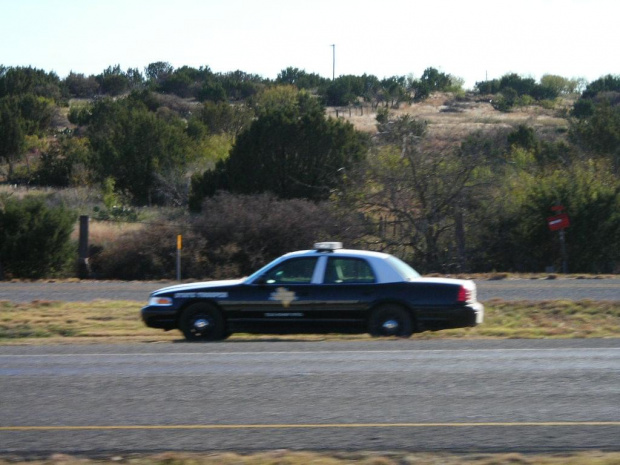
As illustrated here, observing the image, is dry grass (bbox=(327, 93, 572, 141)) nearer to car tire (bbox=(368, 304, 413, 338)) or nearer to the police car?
the police car

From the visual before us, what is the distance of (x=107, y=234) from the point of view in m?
31.3

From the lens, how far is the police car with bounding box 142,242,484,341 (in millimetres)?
13234

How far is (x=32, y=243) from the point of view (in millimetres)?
29484

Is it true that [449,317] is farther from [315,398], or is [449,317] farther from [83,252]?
[83,252]

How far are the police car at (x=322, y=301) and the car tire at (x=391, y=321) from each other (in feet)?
0.05

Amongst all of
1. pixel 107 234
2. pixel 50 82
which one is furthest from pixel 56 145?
pixel 50 82

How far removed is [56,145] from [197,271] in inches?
→ 1439

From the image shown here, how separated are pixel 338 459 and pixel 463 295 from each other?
7230mm

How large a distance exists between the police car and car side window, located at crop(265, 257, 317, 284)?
0.05ft

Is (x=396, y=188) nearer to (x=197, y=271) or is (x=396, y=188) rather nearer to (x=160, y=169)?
(x=197, y=271)

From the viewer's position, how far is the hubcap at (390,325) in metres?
13.2

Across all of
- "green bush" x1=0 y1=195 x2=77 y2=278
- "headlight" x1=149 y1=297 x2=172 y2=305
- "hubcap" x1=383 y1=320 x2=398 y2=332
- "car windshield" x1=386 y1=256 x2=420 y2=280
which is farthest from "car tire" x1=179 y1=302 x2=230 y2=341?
"green bush" x1=0 y1=195 x2=77 y2=278

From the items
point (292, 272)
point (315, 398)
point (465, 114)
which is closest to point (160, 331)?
point (292, 272)

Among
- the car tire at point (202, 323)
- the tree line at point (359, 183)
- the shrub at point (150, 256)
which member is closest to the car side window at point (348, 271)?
the car tire at point (202, 323)
